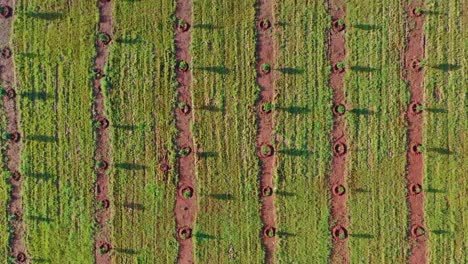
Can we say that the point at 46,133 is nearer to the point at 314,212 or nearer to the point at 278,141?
the point at 278,141

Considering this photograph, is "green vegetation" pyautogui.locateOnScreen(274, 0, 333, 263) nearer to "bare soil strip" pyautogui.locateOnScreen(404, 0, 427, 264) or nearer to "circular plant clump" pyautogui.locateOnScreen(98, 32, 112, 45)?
"bare soil strip" pyautogui.locateOnScreen(404, 0, 427, 264)

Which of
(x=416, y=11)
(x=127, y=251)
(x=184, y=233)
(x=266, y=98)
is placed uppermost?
(x=416, y=11)

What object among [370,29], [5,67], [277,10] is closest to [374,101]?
[370,29]

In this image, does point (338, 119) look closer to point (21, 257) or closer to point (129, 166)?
point (129, 166)

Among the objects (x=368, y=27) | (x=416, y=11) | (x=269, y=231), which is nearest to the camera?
(x=416, y=11)

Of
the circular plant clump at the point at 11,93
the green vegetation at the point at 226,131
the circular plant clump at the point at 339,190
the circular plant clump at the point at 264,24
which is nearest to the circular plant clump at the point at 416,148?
the circular plant clump at the point at 339,190

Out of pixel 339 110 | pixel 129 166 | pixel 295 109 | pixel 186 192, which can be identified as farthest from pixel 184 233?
pixel 339 110

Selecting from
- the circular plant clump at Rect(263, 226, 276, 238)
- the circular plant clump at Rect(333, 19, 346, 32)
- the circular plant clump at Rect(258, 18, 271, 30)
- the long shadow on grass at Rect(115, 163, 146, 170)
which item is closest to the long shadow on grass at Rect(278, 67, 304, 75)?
the circular plant clump at Rect(258, 18, 271, 30)

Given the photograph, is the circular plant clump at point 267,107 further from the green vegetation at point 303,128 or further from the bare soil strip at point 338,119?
the bare soil strip at point 338,119
